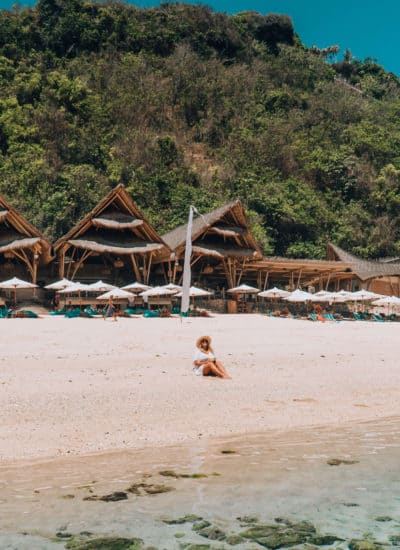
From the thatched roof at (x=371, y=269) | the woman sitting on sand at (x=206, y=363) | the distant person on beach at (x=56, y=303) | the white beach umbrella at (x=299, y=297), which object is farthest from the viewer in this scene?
the thatched roof at (x=371, y=269)

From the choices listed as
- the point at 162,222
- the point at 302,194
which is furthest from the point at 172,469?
the point at 302,194

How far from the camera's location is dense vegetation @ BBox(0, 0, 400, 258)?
34500mm

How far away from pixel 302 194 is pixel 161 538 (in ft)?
119

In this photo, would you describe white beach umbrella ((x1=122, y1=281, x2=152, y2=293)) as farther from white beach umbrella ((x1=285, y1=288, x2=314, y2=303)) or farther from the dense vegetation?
the dense vegetation

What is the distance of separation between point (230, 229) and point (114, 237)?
5.42 metres

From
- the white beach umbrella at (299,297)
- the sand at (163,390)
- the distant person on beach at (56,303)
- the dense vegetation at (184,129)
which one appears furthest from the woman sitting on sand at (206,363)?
the dense vegetation at (184,129)

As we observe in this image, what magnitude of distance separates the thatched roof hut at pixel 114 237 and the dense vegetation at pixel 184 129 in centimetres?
715

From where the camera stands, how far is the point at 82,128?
38.3m

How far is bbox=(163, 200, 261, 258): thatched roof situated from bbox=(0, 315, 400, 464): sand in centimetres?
1272

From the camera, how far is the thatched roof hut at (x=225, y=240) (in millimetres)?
23766

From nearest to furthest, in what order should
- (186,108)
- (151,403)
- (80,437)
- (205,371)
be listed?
(80,437) < (151,403) < (205,371) < (186,108)

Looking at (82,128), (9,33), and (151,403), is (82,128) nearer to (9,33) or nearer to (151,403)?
(9,33)

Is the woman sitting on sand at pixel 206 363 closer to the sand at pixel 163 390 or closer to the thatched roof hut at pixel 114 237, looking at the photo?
the sand at pixel 163 390

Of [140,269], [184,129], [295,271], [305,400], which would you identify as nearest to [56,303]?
[140,269]
